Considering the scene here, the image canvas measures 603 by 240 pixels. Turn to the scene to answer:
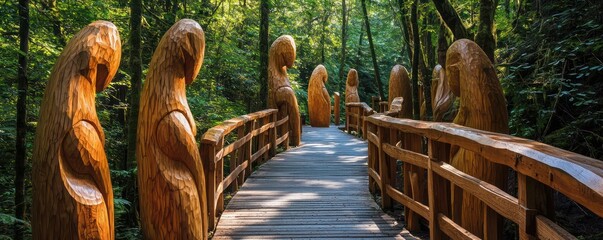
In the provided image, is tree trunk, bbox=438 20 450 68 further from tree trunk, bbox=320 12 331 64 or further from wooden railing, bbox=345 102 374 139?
tree trunk, bbox=320 12 331 64

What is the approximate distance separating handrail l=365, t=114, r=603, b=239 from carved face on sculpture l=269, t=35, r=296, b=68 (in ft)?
24.4

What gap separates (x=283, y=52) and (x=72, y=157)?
1013 centimetres

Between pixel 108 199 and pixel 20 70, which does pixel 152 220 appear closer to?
pixel 108 199

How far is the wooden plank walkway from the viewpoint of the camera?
5000 mm

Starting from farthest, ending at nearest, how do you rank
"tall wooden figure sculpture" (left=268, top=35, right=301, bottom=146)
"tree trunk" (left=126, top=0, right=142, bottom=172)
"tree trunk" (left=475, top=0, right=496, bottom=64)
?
"tall wooden figure sculpture" (left=268, top=35, right=301, bottom=146) → "tree trunk" (left=475, top=0, right=496, bottom=64) → "tree trunk" (left=126, top=0, right=142, bottom=172)

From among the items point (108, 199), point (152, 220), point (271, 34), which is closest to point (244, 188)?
point (152, 220)

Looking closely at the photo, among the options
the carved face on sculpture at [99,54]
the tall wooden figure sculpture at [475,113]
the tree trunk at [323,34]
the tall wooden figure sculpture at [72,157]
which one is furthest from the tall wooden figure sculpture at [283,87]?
the tree trunk at [323,34]

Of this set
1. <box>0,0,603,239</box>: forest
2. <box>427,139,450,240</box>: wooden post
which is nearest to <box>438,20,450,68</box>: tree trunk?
<box>0,0,603,239</box>: forest

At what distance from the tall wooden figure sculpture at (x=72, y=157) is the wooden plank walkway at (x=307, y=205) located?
2.52 m

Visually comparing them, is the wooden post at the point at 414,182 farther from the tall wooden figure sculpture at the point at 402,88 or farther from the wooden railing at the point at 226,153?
the tall wooden figure sculpture at the point at 402,88

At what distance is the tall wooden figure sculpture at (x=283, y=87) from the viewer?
1191 centimetres

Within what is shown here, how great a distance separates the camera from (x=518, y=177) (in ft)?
7.80

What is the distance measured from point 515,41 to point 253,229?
6.07 metres

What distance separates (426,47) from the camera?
1341 centimetres
